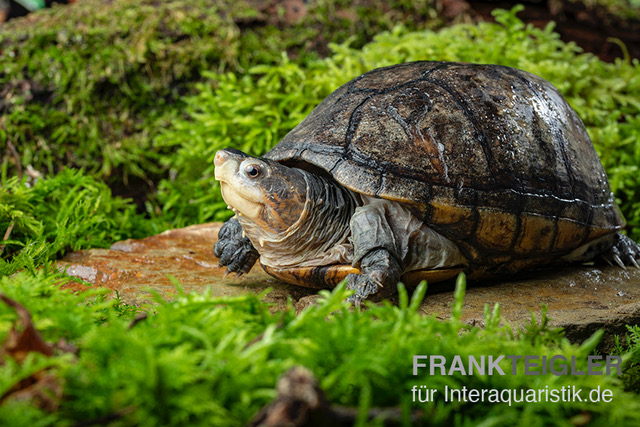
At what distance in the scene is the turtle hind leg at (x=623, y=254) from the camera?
298 centimetres

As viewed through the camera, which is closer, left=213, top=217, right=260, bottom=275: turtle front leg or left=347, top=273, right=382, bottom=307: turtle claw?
left=347, top=273, right=382, bottom=307: turtle claw

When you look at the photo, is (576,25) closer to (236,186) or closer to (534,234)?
(534,234)

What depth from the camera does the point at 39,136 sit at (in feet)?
14.1

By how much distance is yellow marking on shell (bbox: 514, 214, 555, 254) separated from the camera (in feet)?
7.92

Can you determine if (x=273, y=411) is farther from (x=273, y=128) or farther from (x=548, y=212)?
(x=273, y=128)

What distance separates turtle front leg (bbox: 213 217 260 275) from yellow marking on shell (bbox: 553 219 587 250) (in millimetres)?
1545

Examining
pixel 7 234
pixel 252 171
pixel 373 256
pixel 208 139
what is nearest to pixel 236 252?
pixel 252 171

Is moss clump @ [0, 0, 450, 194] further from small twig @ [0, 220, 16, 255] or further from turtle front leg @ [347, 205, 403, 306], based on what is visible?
turtle front leg @ [347, 205, 403, 306]

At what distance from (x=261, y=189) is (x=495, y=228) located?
3.62 ft

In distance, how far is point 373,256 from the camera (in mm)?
2156

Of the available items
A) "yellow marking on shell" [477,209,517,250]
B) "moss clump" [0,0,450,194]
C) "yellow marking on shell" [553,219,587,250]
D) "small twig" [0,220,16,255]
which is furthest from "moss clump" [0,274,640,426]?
"moss clump" [0,0,450,194]

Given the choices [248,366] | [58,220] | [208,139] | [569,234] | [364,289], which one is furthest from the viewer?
[208,139]

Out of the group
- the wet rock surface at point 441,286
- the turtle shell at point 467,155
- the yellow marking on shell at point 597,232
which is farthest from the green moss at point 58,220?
the yellow marking on shell at point 597,232

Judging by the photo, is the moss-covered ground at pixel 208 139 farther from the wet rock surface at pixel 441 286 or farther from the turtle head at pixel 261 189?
the turtle head at pixel 261 189
